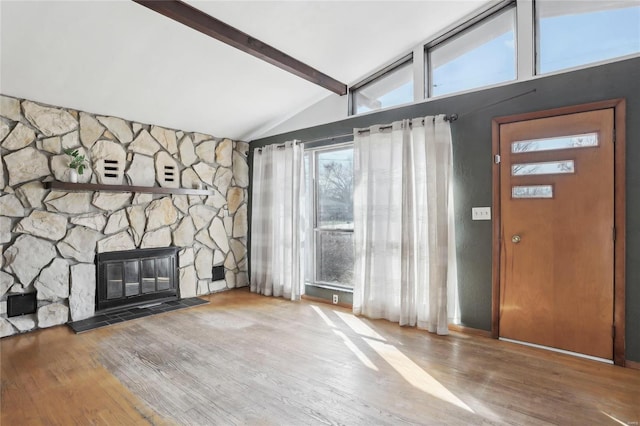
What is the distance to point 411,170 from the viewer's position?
344cm

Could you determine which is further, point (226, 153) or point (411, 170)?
point (226, 153)

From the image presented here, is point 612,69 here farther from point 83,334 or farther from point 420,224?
point 83,334

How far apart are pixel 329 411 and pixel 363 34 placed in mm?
3189

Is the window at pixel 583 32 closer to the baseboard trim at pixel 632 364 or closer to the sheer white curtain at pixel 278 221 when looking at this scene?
the baseboard trim at pixel 632 364

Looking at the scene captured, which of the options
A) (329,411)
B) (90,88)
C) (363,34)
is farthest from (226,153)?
(329,411)

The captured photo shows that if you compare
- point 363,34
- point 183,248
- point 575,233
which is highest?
point 363,34

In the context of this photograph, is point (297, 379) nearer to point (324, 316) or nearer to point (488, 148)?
point (324, 316)

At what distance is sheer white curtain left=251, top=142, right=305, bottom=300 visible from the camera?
14.9 feet

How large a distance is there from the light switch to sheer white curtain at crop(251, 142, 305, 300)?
2.19 m

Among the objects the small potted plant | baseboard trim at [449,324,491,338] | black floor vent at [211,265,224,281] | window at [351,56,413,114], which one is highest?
window at [351,56,413,114]

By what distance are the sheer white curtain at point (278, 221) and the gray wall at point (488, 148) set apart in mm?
1545

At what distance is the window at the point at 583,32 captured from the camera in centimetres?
255

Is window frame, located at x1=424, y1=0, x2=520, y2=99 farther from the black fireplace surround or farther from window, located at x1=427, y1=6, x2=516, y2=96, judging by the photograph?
the black fireplace surround

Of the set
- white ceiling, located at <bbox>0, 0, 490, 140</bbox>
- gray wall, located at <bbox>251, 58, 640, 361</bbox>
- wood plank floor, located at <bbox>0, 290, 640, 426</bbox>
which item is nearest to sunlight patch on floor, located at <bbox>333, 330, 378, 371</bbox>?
wood plank floor, located at <bbox>0, 290, 640, 426</bbox>
